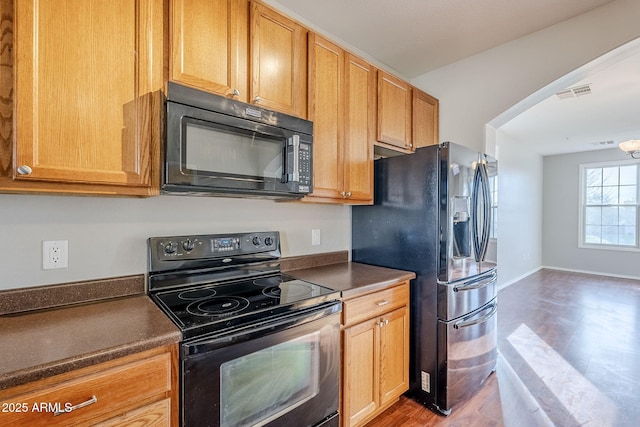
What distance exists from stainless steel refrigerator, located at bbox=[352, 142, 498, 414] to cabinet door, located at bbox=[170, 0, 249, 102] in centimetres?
124

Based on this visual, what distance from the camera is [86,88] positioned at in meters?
1.15

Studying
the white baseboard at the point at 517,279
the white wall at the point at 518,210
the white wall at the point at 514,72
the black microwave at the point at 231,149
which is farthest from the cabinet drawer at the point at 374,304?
the white baseboard at the point at 517,279

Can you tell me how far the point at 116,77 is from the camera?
3.97 feet

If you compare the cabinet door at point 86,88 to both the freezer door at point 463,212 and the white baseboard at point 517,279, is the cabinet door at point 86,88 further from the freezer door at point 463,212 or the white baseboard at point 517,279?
the white baseboard at point 517,279

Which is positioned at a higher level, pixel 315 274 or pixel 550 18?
pixel 550 18

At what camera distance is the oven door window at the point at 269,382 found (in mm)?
1162

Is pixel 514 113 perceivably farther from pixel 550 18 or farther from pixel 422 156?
pixel 422 156

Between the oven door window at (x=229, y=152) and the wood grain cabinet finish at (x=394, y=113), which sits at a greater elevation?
the wood grain cabinet finish at (x=394, y=113)

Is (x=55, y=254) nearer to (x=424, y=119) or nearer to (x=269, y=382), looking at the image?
(x=269, y=382)

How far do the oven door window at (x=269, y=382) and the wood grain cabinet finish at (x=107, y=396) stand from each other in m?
0.20

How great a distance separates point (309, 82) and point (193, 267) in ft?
4.14

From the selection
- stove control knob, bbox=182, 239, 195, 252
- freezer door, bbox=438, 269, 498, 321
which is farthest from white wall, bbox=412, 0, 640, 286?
stove control knob, bbox=182, 239, 195, 252

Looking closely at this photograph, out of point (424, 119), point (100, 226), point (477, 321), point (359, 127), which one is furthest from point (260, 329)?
point (424, 119)

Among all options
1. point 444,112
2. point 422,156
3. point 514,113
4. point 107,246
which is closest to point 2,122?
point 107,246
